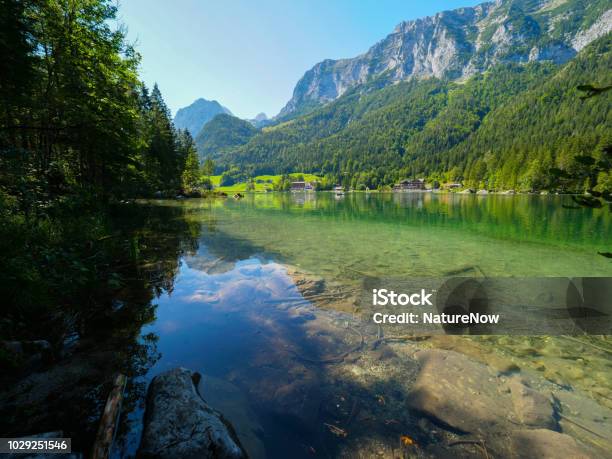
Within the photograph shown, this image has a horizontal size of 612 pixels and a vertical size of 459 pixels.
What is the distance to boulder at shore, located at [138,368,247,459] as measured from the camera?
201 inches

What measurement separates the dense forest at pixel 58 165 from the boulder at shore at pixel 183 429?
132 inches

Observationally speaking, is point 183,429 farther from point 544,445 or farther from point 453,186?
point 453,186

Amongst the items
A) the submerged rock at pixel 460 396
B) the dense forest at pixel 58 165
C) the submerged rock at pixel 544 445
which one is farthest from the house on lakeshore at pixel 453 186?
the submerged rock at pixel 544 445

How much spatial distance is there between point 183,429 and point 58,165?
42.5 ft

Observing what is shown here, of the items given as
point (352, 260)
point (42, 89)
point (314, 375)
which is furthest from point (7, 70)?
point (352, 260)

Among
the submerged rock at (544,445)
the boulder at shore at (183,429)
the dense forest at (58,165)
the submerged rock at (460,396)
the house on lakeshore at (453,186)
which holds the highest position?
the dense forest at (58,165)

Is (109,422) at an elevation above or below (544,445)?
above

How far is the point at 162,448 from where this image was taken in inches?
201

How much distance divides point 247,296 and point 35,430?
7.31 meters

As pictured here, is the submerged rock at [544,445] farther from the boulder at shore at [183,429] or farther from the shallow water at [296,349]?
the boulder at shore at [183,429]

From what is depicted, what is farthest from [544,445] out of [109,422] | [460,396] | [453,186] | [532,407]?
[453,186]

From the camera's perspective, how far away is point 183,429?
5344 mm

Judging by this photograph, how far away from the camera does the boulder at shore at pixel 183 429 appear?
5098 millimetres

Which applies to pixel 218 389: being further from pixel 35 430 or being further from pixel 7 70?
pixel 7 70
